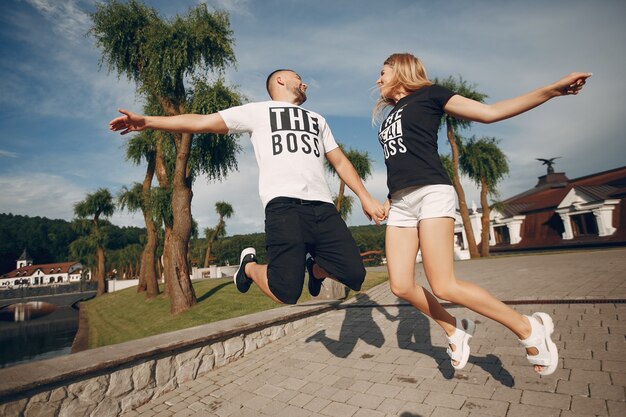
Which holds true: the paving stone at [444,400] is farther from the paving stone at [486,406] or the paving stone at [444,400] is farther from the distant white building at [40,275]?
the distant white building at [40,275]

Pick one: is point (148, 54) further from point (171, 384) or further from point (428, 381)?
point (428, 381)

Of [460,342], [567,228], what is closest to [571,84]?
[460,342]

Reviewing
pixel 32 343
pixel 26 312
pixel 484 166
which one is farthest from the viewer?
pixel 26 312

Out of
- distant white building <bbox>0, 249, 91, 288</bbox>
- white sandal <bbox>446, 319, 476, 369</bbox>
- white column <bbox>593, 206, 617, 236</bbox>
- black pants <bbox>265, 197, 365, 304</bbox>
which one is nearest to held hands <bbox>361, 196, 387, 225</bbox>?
black pants <bbox>265, 197, 365, 304</bbox>

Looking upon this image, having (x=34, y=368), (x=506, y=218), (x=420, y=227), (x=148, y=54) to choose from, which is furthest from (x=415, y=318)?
(x=506, y=218)

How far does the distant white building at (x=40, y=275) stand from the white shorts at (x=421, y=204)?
115276 mm

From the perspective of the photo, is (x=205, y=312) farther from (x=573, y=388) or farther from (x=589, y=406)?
(x=589, y=406)

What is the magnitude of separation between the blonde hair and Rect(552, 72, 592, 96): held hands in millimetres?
988

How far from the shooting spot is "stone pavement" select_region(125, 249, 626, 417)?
94.0 inches

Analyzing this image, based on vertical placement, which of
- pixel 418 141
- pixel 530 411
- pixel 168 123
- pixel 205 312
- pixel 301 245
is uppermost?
pixel 168 123

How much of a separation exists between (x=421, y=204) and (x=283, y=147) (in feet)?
3.96

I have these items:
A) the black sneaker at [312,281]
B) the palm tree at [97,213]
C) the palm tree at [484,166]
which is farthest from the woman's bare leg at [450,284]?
the palm tree at [97,213]

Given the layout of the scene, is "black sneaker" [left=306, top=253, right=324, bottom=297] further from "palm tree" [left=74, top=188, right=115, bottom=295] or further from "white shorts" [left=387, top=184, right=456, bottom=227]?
"palm tree" [left=74, top=188, right=115, bottom=295]

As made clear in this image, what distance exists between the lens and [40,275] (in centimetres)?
9725
